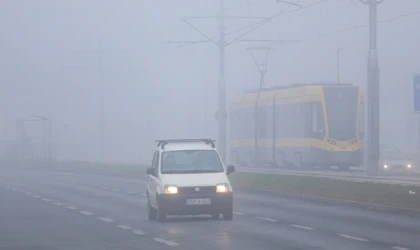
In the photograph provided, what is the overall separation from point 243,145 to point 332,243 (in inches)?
1567

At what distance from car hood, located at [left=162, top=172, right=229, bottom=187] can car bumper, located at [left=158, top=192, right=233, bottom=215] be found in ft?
0.97

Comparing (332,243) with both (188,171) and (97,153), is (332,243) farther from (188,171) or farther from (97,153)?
(97,153)

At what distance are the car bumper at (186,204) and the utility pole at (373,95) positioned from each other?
637 inches

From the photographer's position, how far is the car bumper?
1936 centimetres

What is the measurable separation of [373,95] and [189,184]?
1714 centimetres

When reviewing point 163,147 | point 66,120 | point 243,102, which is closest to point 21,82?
point 66,120

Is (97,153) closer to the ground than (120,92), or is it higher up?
closer to the ground

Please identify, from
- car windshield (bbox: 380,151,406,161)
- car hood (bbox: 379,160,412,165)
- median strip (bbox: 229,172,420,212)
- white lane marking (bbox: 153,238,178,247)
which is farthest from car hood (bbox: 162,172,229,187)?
car windshield (bbox: 380,151,406,161)

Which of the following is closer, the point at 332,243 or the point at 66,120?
the point at 332,243

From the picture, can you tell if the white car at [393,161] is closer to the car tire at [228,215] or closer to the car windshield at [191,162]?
the car windshield at [191,162]

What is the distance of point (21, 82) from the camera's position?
106 m

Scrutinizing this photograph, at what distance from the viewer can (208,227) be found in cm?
1844

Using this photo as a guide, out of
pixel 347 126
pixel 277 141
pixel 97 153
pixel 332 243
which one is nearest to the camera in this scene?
pixel 332 243

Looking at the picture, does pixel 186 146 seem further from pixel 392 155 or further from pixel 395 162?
pixel 392 155
